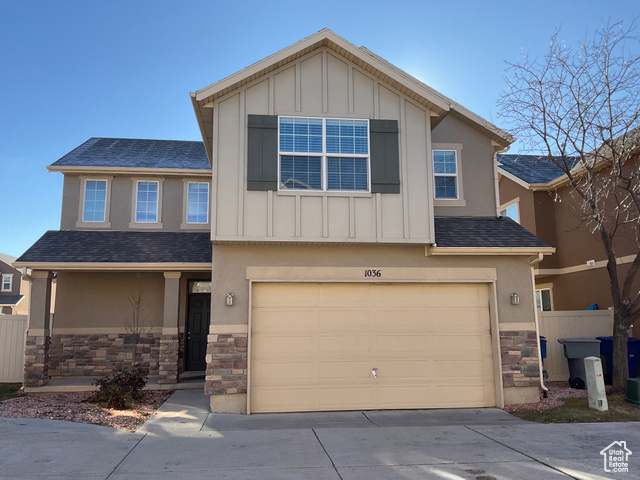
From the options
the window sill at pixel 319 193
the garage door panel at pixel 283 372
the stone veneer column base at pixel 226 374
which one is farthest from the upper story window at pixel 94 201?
the garage door panel at pixel 283 372

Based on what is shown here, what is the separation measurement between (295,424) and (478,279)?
430 centimetres

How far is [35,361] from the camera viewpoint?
11344 mm

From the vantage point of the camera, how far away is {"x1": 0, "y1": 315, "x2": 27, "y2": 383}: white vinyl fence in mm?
12797

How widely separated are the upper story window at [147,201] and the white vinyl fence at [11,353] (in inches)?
151

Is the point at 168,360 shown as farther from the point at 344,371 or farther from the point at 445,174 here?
the point at 445,174

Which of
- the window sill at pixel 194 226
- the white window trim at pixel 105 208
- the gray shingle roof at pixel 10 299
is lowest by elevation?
the gray shingle roof at pixel 10 299

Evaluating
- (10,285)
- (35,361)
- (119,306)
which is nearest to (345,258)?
(119,306)

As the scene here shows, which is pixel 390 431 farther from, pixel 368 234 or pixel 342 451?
pixel 368 234

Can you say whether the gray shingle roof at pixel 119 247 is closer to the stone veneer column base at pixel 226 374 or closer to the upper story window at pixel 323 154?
the stone veneer column base at pixel 226 374

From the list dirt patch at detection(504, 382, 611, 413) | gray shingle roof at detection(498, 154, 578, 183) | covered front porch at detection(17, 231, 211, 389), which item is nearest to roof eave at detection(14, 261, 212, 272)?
covered front porch at detection(17, 231, 211, 389)

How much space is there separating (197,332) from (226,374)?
510cm

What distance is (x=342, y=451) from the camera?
6473 mm

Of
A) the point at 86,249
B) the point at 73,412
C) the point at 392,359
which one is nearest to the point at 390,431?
the point at 392,359

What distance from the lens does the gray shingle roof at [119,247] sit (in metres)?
11.7
